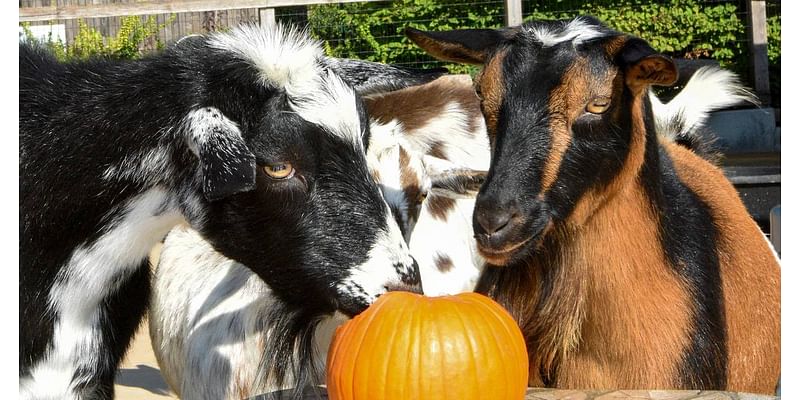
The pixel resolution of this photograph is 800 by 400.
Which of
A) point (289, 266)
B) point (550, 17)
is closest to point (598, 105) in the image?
point (289, 266)

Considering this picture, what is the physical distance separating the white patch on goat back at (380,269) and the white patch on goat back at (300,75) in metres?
0.30

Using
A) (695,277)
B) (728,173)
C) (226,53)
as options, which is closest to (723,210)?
(695,277)

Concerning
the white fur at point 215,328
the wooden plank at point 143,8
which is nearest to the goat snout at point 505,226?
the white fur at point 215,328

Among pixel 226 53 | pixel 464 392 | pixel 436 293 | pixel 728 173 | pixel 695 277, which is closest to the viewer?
→ pixel 464 392

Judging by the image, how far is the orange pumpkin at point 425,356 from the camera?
7.67 feet

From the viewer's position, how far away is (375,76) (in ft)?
10.7

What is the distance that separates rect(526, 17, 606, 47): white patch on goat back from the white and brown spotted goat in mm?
617

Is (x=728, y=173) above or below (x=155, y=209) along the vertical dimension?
below

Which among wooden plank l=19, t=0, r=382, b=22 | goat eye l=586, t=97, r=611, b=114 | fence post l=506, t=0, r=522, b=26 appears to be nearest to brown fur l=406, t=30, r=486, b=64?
goat eye l=586, t=97, r=611, b=114

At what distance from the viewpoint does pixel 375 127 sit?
3439 millimetres

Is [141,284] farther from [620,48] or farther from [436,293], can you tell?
[620,48]

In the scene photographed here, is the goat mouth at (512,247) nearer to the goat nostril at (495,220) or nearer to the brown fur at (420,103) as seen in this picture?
the goat nostril at (495,220)

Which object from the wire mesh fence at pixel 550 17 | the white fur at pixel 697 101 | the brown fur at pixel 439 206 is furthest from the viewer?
the wire mesh fence at pixel 550 17

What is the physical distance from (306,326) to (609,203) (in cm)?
96
